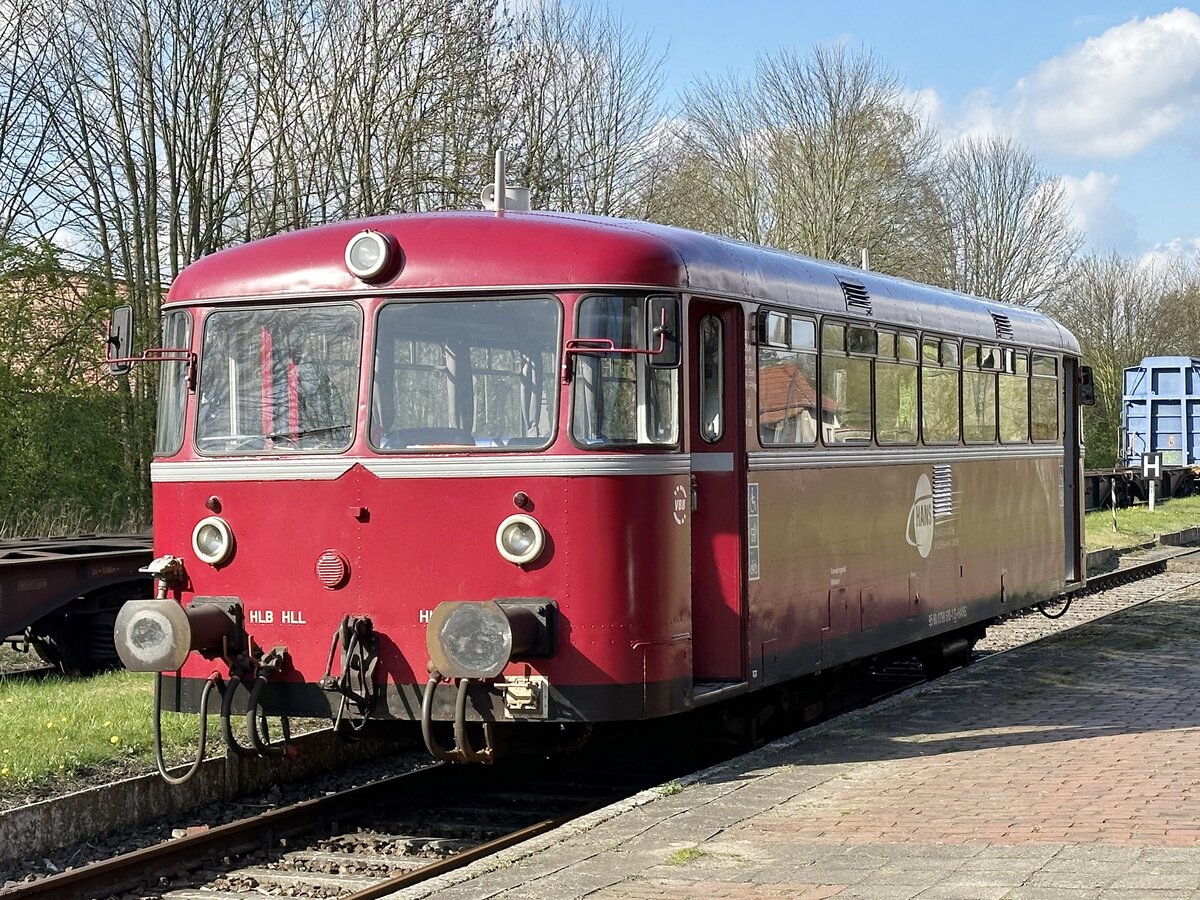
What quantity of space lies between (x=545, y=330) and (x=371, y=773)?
11.7 feet

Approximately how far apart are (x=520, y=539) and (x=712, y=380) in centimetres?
155

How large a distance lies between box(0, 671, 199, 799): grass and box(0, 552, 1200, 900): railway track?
1.00m

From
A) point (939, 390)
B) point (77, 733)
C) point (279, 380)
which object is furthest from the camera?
point (939, 390)

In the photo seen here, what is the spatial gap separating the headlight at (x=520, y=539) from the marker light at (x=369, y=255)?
1444 mm

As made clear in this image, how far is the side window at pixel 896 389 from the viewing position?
11070mm

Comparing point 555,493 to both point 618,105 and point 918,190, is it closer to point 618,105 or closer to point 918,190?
point 618,105

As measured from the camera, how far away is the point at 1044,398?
15016mm

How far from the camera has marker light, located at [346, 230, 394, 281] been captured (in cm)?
836

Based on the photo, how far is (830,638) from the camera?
10.2 meters

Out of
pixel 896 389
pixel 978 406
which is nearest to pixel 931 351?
pixel 896 389

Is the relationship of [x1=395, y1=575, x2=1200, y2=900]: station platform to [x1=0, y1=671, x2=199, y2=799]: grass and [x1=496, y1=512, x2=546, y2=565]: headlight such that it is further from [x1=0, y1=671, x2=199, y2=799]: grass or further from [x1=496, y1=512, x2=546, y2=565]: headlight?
[x1=0, y1=671, x2=199, y2=799]: grass

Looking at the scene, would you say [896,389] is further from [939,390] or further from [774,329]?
[774,329]

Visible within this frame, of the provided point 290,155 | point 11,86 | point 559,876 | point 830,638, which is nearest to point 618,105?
point 290,155

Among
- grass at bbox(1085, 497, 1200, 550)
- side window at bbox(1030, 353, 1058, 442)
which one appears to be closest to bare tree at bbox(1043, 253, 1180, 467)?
grass at bbox(1085, 497, 1200, 550)
